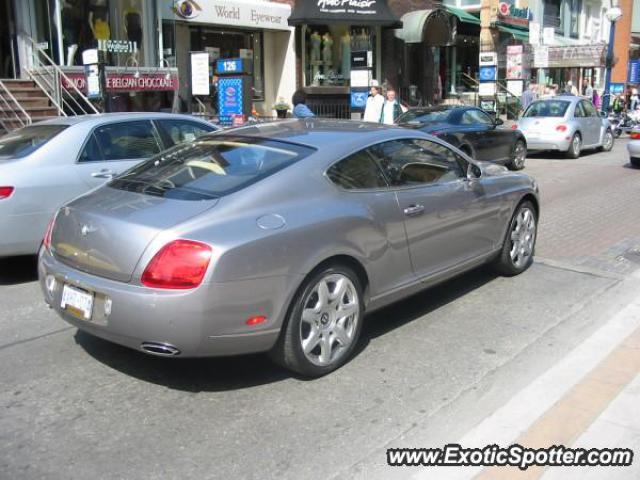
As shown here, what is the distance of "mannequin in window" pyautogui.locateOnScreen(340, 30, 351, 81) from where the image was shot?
73.1 feet

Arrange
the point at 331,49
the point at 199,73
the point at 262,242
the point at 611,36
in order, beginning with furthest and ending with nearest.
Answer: the point at 611,36 < the point at 331,49 < the point at 199,73 < the point at 262,242

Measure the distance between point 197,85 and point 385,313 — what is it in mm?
10436

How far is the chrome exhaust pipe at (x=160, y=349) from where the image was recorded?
3742 mm

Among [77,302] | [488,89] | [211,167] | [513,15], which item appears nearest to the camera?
[77,302]

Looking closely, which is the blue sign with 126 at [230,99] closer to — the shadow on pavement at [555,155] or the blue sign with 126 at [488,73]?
the shadow on pavement at [555,155]

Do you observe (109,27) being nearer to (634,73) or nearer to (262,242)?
(262,242)

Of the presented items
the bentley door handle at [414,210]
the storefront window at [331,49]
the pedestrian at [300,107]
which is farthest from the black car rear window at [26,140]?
the storefront window at [331,49]

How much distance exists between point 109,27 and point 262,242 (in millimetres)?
13840

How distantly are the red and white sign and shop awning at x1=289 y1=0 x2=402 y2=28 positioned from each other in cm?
571

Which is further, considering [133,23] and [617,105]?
[617,105]

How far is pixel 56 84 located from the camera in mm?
14023

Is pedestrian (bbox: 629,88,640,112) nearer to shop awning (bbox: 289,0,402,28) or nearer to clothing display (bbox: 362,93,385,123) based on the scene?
shop awning (bbox: 289,0,402,28)

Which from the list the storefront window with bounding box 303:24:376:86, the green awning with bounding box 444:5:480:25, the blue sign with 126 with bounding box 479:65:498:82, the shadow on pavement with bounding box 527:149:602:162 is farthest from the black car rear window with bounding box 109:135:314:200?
the green awning with bounding box 444:5:480:25

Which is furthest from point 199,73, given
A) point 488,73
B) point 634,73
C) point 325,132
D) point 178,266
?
point 634,73
